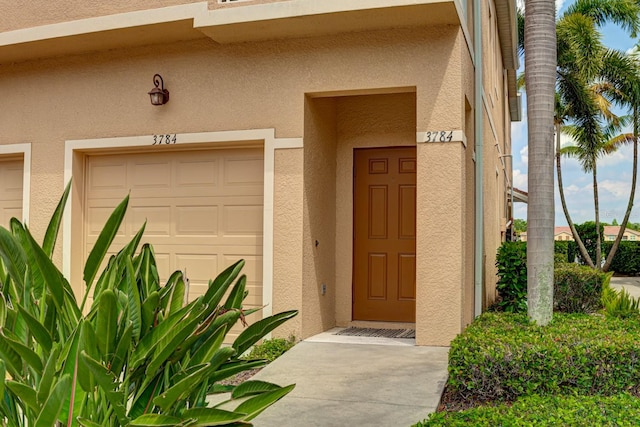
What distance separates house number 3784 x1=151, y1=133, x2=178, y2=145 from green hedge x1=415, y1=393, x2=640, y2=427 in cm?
536

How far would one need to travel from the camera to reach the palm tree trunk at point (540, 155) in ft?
19.9

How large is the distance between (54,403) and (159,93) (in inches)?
259

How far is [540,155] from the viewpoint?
6.15 metres

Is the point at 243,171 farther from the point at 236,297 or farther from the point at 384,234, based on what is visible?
the point at 236,297

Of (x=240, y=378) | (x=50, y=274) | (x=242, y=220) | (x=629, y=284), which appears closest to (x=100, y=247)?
(x=50, y=274)

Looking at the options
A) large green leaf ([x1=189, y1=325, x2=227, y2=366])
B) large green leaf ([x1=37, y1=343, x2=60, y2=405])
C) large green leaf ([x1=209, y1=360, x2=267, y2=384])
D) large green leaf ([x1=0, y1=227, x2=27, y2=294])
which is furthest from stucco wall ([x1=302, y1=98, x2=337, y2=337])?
large green leaf ([x1=37, y1=343, x2=60, y2=405])

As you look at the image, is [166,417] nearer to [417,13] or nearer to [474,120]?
[417,13]

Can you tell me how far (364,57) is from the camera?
750cm

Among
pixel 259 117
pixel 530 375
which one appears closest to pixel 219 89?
pixel 259 117

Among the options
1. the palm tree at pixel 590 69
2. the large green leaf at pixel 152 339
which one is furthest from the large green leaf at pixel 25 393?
the palm tree at pixel 590 69

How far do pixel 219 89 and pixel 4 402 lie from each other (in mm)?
5890

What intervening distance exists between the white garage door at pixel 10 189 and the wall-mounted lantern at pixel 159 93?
2752mm

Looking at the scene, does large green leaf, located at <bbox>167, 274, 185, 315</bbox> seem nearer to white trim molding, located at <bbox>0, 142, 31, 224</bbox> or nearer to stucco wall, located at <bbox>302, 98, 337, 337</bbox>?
stucco wall, located at <bbox>302, 98, 337, 337</bbox>

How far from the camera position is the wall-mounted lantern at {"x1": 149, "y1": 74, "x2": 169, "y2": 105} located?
8.19 m
